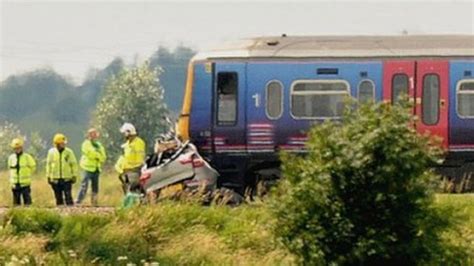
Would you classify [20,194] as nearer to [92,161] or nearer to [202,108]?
[92,161]

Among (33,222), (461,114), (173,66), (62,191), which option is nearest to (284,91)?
(461,114)

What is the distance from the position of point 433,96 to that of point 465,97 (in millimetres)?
547

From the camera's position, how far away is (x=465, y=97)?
2523cm

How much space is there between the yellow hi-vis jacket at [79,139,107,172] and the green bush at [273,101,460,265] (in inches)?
447

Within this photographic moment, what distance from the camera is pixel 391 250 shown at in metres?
16.1

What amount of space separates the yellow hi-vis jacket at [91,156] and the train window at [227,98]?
2.80 metres

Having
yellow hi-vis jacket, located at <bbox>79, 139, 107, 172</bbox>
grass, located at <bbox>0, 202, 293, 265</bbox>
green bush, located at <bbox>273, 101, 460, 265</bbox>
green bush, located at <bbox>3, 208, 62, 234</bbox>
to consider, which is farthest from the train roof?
green bush, located at <bbox>273, 101, 460, 265</bbox>

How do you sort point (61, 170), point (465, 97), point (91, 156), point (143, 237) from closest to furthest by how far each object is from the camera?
point (143, 237) < point (465, 97) < point (61, 170) < point (91, 156)

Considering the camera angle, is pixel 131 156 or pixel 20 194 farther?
pixel 20 194

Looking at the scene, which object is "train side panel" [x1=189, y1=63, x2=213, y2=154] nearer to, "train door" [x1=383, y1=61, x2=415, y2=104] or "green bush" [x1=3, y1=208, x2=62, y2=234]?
"train door" [x1=383, y1=61, x2=415, y2=104]

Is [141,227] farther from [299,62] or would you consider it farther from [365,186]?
[299,62]

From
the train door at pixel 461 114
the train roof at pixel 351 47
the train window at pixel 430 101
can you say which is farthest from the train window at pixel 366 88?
the train door at pixel 461 114

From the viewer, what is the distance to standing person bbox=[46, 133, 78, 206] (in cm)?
2650

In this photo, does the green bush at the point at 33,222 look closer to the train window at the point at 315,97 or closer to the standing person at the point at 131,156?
the standing person at the point at 131,156
